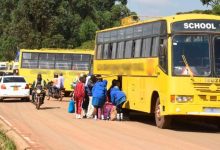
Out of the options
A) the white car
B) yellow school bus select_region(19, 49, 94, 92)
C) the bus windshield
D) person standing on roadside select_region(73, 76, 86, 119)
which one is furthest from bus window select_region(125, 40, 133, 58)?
yellow school bus select_region(19, 49, 94, 92)

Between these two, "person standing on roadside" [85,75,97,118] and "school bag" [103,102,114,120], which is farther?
"person standing on roadside" [85,75,97,118]

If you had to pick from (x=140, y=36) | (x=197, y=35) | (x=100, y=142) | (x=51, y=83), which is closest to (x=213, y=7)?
(x=51, y=83)

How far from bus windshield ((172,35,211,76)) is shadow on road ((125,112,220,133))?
2.05 m

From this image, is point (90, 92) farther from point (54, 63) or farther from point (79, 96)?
point (54, 63)

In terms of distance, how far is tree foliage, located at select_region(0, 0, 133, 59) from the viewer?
75.1 m

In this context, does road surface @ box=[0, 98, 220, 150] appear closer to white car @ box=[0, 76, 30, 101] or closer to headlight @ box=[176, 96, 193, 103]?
headlight @ box=[176, 96, 193, 103]

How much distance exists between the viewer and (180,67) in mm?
17219

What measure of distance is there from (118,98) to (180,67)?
14.2ft

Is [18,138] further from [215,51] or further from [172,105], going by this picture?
[215,51]

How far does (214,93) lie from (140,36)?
14.5ft

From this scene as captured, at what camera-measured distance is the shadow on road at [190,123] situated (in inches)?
736

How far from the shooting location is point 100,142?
46.7ft

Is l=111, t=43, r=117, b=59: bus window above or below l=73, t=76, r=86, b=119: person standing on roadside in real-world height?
above

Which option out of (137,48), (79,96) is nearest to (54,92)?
(79,96)
